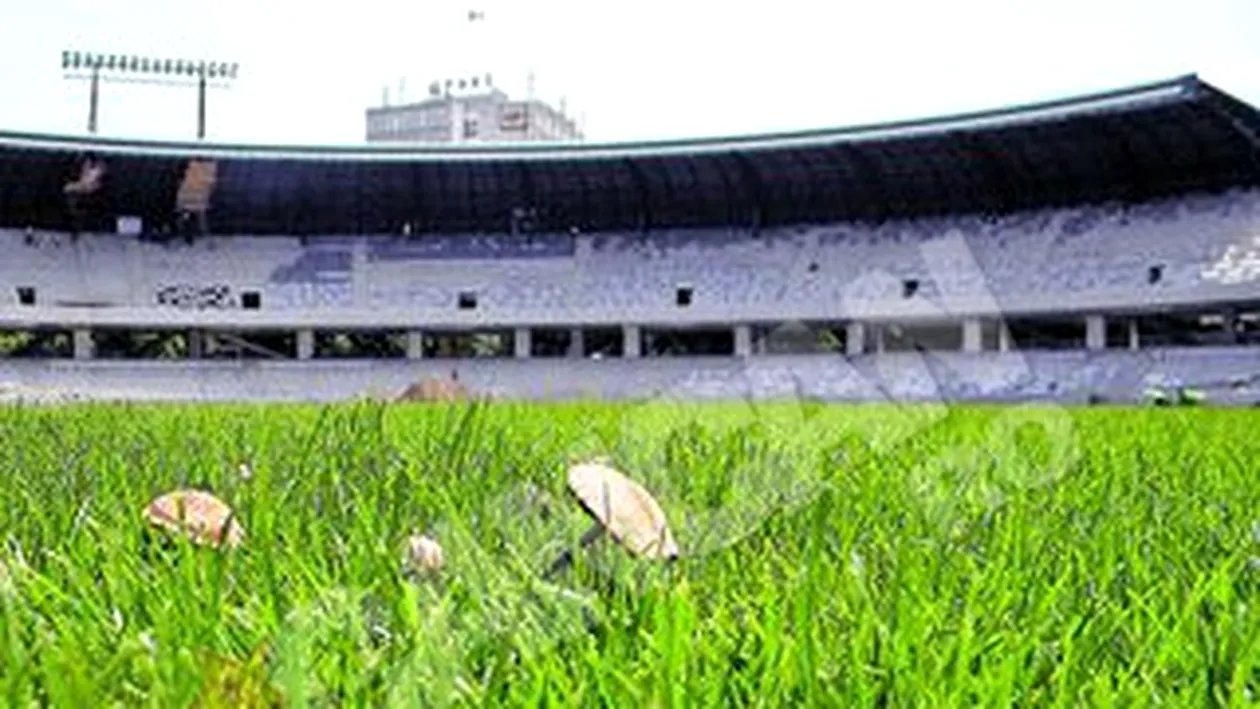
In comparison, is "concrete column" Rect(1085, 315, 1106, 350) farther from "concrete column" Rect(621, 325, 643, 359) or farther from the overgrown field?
the overgrown field

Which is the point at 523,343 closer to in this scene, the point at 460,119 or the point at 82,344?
the point at 82,344

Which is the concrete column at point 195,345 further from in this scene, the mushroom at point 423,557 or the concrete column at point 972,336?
the mushroom at point 423,557

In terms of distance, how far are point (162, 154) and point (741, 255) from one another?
23875 millimetres

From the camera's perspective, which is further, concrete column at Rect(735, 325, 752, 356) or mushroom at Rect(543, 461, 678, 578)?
concrete column at Rect(735, 325, 752, 356)

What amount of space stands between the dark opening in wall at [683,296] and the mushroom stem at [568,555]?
54115 millimetres

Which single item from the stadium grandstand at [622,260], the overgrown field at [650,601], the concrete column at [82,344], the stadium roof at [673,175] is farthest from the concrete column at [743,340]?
the overgrown field at [650,601]

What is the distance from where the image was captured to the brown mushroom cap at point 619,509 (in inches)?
65.5

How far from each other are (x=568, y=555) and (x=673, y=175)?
181 ft

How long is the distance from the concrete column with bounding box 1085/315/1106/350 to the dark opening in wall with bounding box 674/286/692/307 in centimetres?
1566

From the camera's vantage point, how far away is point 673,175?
5656cm

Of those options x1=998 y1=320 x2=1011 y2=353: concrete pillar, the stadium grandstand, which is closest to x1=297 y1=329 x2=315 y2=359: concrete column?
the stadium grandstand

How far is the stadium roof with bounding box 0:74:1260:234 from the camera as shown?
48594 mm

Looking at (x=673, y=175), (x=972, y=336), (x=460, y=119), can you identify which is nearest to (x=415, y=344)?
(x=673, y=175)

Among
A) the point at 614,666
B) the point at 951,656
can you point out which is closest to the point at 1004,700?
the point at 951,656
